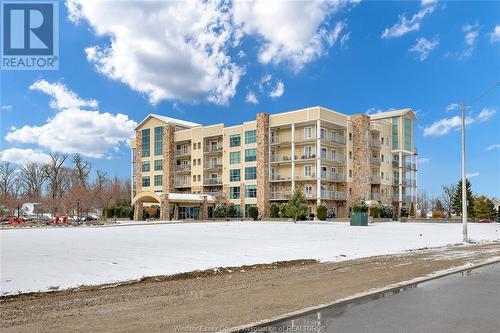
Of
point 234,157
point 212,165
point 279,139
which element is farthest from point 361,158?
point 212,165

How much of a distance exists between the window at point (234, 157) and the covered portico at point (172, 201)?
6.98 meters

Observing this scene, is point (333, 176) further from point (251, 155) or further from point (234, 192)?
point (234, 192)

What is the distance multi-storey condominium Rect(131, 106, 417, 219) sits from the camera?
69188 millimetres

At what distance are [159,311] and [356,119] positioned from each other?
68086 millimetres

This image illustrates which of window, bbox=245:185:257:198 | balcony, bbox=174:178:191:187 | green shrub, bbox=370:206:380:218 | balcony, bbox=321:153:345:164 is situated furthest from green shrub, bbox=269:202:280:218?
balcony, bbox=174:178:191:187

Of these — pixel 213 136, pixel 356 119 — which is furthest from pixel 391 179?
pixel 213 136

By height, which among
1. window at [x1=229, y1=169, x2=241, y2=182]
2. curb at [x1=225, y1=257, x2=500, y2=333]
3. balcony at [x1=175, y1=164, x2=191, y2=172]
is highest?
balcony at [x1=175, y1=164, x2=191, y2=172]

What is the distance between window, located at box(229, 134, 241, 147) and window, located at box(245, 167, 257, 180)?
4.91 metres

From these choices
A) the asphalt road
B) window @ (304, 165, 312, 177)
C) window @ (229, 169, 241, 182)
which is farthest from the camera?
window @ (229, 169, 241, 182)

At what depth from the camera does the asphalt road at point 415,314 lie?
7.12 metres

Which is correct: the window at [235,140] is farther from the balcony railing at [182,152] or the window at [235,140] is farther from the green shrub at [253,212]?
the green shrub at [253,212]

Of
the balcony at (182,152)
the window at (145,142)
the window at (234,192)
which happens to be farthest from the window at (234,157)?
the window at (145,142)

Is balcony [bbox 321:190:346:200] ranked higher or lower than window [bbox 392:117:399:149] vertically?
lower

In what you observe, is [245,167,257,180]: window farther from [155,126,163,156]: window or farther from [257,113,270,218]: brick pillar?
[155,126,163,156]: window
